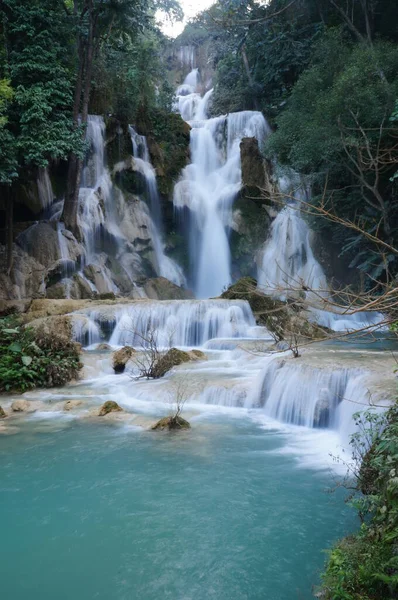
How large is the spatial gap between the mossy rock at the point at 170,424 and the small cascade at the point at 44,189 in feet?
53.8

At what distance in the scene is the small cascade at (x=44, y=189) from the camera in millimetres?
21203

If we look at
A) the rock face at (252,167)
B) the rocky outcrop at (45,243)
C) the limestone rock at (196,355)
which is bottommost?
the limestone rock at (196,355)

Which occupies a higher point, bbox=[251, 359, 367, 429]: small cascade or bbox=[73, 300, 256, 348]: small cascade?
bbox=[73, 300, 256, 348]: small cascade

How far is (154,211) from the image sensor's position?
2497cm

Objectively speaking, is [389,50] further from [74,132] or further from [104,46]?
[104,46]

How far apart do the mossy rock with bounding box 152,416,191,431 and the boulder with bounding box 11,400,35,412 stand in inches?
105

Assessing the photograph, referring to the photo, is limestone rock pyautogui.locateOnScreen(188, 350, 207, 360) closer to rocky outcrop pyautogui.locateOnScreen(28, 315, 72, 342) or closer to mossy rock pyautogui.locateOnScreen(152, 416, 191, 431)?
rocky outcrop pyautogui.locateOnScreen(28, 315, 72, 342)

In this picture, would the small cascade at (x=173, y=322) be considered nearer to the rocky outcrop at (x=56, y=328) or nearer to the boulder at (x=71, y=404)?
the rocky outcrop at (x=56, y=328)

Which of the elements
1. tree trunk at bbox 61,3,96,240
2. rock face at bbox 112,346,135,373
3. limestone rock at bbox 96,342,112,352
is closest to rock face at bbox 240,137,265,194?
tree trunk at bbox 61,3,96,240

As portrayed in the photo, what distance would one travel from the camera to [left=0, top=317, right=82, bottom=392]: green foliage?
33.4ft

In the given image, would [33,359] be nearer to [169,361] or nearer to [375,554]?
[169,361]

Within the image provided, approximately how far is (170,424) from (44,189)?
1686cm

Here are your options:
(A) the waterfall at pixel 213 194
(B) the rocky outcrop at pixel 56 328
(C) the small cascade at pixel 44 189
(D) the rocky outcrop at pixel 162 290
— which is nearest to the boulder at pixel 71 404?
(B) the rocky outcrop at pixel 56 328

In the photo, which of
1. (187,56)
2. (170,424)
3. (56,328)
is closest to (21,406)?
(170,424)
